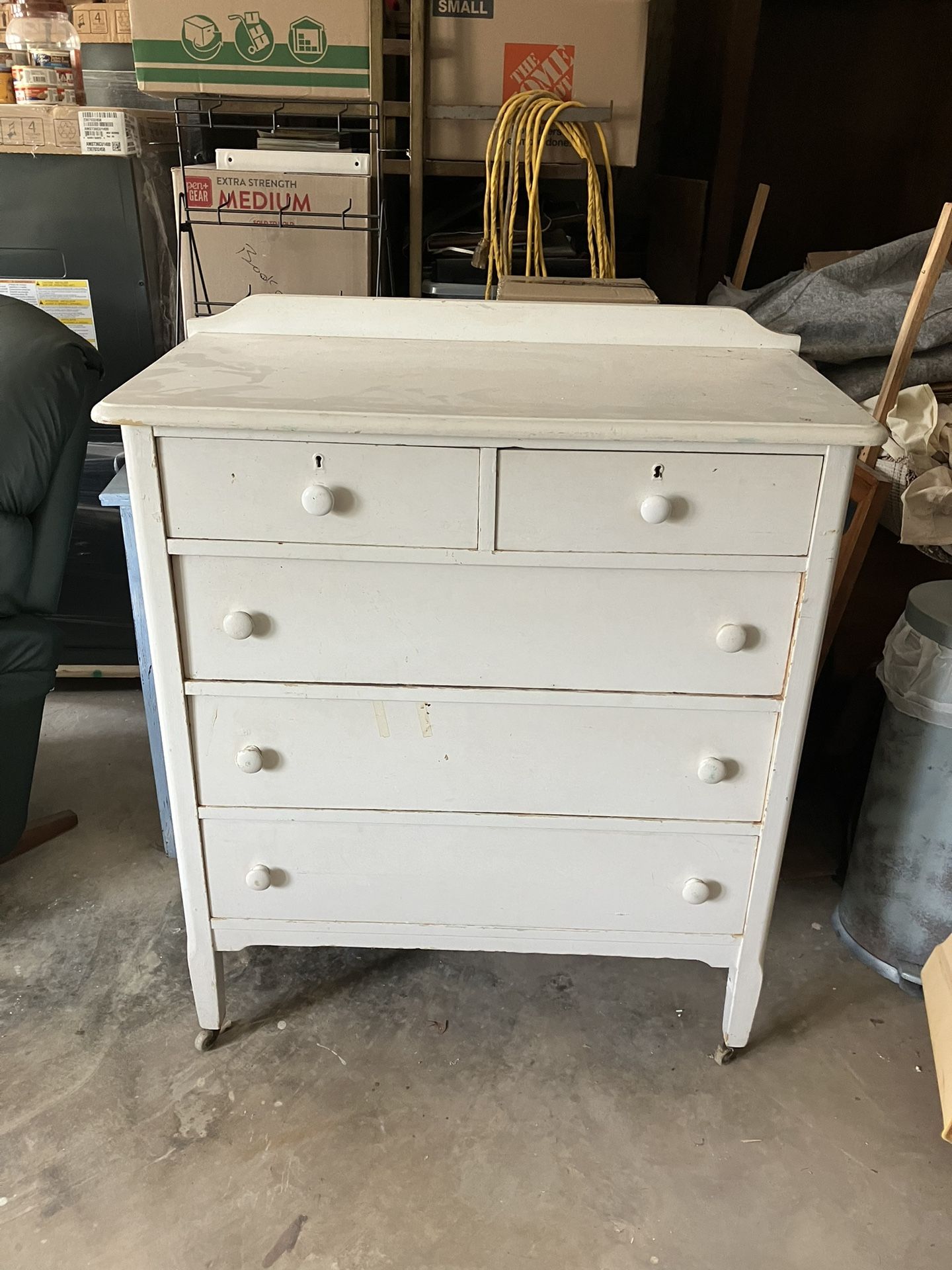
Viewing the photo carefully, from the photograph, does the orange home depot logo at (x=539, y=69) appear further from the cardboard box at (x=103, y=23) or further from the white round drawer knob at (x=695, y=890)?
the white round drawer knob at (x=695, y=890)

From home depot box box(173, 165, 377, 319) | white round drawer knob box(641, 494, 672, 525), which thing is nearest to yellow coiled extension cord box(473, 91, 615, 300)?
home depot box box(173, 165, 377, 319)

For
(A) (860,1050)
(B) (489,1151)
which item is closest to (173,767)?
(B) (489,1151)

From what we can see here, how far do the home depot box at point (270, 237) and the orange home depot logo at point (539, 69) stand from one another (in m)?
0.36

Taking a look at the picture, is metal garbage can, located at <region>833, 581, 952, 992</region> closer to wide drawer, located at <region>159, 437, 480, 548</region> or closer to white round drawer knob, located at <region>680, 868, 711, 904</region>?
white round drawer knob, located at <region>680, 868, 711, 904</region>

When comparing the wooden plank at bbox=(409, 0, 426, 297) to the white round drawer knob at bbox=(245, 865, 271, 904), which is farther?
the wooden plank at bbox=(409, 0, 426, 297)

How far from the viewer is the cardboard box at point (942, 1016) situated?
4.09 feet

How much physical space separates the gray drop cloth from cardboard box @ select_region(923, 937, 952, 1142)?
3.59 feet

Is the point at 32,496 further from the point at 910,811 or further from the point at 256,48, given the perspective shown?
the point at 910,811

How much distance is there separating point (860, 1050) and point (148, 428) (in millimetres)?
1402

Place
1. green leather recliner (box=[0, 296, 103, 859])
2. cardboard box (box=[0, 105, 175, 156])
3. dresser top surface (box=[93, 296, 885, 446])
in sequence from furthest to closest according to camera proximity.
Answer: cardboard box (box=[0, 105, 175, 156])
green leather recliner (box=[0, 296, 103, 859])
dresser top surface (box=[93, 296, 885, 446])

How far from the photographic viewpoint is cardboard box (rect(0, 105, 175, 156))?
193 centimetres

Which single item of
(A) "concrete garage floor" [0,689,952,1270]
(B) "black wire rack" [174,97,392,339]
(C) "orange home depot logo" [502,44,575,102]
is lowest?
(A) "concrete garage floor" [0,689,952,1270]

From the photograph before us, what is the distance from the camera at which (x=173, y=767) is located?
125 centimetres

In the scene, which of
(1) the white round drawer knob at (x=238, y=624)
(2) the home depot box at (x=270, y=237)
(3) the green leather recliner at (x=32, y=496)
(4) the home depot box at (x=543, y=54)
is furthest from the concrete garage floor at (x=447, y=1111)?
(4) the home depot box at (x=543, y=54)
